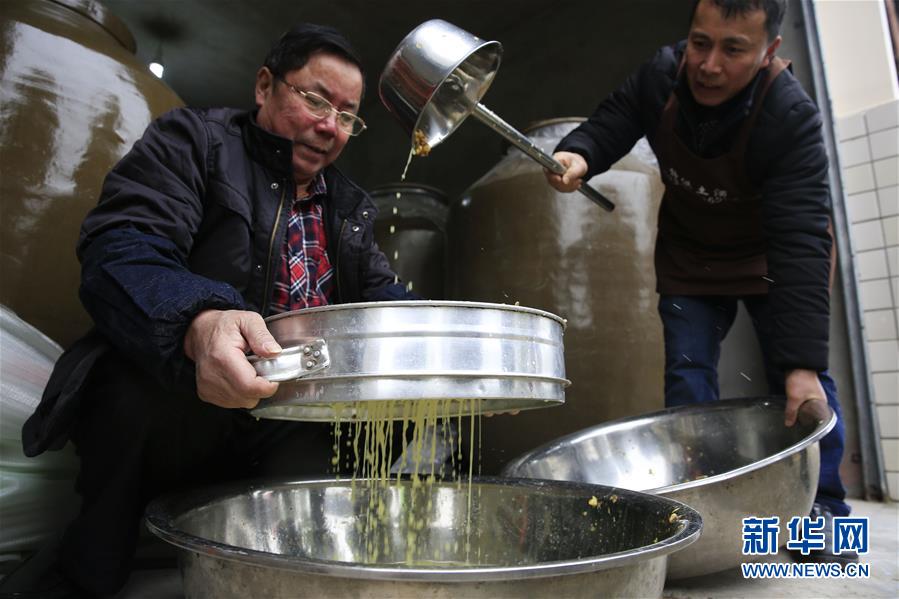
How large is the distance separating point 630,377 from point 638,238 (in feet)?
1.50

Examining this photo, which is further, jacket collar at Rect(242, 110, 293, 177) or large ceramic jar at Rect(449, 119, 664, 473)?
large ceramic jar at Rect(449, 119, 664, 473)

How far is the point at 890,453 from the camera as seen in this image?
2115mm

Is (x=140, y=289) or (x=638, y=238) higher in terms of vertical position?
(x=638, y=238)

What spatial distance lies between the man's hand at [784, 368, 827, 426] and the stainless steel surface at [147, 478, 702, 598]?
0.59m

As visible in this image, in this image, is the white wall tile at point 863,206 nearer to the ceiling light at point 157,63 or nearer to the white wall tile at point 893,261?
the white wall tile at point 893,261

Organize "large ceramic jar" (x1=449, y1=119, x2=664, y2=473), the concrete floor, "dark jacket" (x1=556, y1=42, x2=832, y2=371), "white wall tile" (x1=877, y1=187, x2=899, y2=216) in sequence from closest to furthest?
1. the concrete floor
2. "dark jacket" (x1=556, y1=42, x2=832, y2=371)
3. "large ceramic jar" (x1=449, y1=119, x2=664, y2=473)
4. "white wall tile" (x1=877, y1=187, x2=899, y2=216)

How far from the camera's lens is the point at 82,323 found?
1.50 metres

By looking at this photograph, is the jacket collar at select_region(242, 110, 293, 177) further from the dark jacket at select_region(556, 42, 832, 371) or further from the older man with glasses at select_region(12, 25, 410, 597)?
the dark jacket at select_region(556, 42, 832, 371)

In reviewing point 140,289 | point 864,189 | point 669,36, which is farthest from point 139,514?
point 669,36

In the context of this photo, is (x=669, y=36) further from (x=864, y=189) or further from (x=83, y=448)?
(x=83, y=448)

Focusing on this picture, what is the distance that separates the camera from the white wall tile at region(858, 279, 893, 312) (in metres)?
2.17

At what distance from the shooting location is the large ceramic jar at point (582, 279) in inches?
81.7

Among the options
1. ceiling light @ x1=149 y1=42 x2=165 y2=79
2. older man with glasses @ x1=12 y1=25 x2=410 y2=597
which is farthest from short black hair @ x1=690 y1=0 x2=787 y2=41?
ceiling light @ x1=149 y1=42 x2=165 y2=79

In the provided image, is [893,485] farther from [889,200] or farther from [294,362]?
[294,362]
